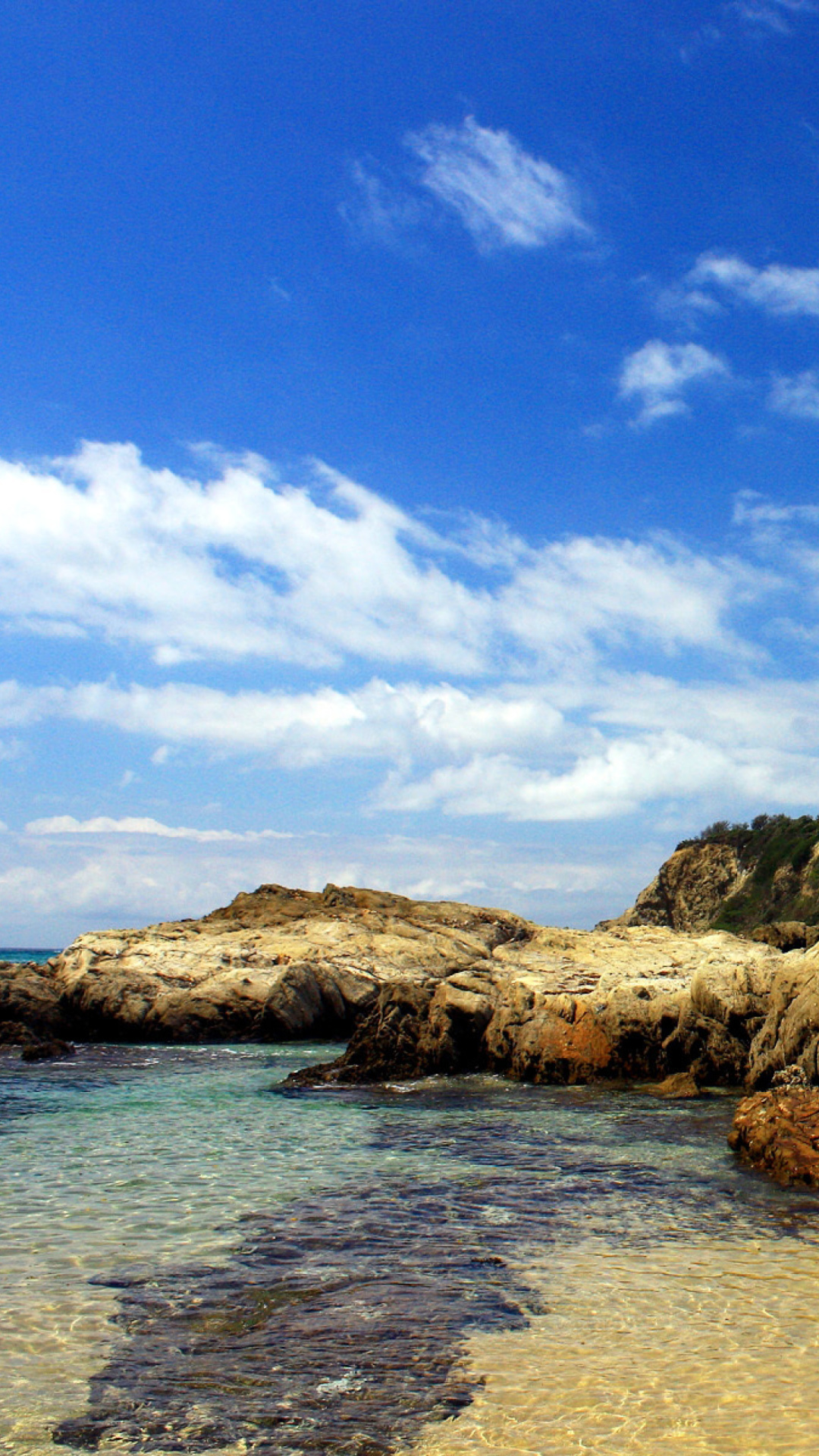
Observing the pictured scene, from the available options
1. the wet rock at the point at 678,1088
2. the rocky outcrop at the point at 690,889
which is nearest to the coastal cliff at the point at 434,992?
the wet rock at the point at 678,1088

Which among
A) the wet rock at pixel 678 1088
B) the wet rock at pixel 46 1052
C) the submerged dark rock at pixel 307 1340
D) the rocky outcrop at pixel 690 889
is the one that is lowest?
the wet rock at pixel 46 1052

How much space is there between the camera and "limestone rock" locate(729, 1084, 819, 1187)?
505 inches

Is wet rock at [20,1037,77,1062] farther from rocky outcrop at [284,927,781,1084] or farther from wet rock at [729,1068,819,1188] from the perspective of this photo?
wet rock at [729,1068,819,1188]

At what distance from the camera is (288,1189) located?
12547mm

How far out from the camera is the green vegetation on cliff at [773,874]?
7012 centimetres

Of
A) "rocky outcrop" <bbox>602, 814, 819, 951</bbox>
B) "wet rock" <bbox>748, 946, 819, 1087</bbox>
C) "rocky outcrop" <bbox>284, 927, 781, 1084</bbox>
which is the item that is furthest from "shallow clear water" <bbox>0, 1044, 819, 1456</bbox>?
"rocky outcrop" <bbox>602, 814, 819, 951</bbox>

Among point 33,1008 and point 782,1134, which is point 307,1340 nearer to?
point 782,1134

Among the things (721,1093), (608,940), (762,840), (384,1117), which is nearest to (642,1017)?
(721,1093)

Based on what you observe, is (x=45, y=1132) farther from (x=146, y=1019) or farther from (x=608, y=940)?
(x=608, y=940)

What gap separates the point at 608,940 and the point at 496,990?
1349 centimetres

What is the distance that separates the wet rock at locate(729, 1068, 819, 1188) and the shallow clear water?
1.53ft

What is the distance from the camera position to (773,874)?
75438 millimetres

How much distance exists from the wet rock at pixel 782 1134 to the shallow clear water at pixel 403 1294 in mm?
468

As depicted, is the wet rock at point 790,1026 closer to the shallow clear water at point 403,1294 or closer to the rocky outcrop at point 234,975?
the shallow clear water at point 403,1294
